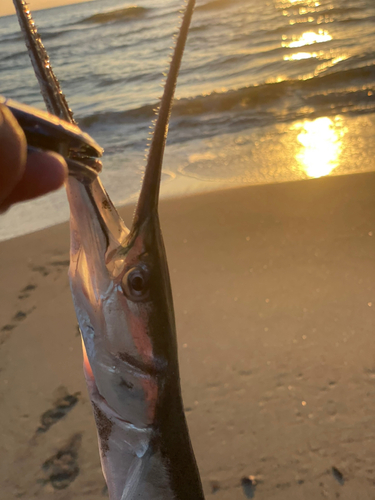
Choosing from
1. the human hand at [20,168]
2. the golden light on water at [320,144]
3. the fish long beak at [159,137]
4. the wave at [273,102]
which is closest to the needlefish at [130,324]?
the fish long beak at [159,137]

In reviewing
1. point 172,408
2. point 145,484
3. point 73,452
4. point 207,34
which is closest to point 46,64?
point 172,408

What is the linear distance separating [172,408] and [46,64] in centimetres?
110

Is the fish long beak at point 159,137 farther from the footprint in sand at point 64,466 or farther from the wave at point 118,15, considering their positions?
the wave at point 118,15

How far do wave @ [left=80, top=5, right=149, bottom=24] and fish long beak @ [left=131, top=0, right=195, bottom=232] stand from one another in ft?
66.5

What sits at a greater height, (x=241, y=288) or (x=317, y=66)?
(x=241, y=288)

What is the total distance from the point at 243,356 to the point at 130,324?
163 cm

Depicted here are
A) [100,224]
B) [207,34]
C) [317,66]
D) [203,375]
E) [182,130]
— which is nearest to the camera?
[100,224]

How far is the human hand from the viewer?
0.80m

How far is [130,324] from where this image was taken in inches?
57.7

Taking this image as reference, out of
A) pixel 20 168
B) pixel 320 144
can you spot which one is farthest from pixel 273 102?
pixel 20 168

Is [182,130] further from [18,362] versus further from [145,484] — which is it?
[145,484]

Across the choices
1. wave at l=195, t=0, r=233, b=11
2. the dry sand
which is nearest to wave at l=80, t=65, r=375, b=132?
the dry sand

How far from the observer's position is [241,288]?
3.51 meters

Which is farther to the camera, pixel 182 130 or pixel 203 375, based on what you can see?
pixel 182 130
